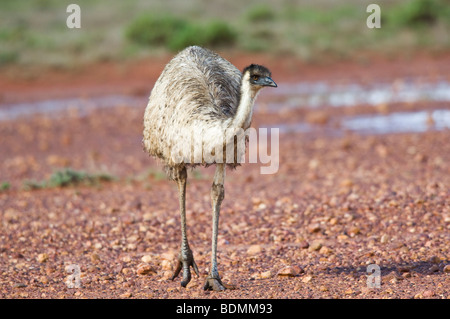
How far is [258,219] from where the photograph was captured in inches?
276

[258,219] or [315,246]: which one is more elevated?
[258,219]

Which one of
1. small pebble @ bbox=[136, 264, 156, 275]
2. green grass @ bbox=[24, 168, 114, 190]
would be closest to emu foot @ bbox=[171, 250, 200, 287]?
small pebble @ bbox=[136, 264, 156, 275]

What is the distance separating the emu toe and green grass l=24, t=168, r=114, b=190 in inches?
162

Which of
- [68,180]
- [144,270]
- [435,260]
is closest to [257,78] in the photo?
[144,270]

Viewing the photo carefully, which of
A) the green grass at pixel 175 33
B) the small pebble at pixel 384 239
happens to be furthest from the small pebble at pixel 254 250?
the green grass at pixel 175 33

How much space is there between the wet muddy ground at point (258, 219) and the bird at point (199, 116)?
573 millimetres

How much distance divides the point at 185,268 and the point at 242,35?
19428 millimetres

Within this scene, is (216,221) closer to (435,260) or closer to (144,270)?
(144,270)

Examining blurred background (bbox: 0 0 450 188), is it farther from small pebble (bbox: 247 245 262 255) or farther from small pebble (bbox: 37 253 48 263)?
small pebble (bbox: 247 245 262 255)

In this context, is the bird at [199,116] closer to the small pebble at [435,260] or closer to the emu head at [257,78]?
the emu head at [257,78]

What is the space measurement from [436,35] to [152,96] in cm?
2025

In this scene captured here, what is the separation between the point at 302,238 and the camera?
6.45m
